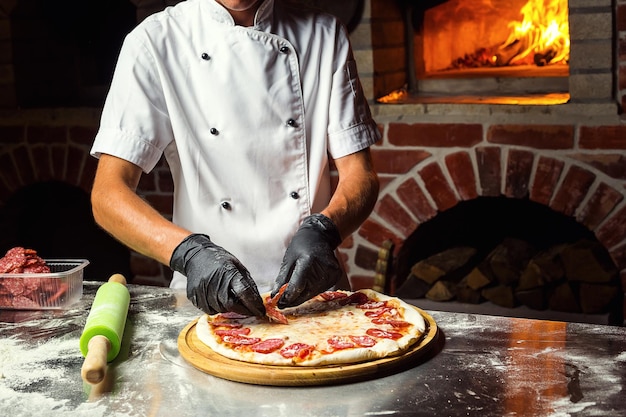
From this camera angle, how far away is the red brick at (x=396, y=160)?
3207mm

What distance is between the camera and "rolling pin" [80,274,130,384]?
148cm

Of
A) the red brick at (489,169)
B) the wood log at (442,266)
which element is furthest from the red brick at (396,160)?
the wood log at (442,266)

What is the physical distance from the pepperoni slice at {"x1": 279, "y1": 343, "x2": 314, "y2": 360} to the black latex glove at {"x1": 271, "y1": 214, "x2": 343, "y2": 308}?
182mm

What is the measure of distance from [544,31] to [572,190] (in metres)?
0.72

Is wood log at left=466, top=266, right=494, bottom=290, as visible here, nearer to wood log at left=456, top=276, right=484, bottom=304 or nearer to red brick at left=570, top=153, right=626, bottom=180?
wood log at left=456, top=276, right=484, bottom=304

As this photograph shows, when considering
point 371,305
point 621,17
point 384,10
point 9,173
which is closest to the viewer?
point 371,305

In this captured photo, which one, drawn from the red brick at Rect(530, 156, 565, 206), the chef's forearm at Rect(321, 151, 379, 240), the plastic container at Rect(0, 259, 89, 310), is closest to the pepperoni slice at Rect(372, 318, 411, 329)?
the chef's forearm at Rect(321, 151, 379, 240)

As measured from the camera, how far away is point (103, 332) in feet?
5.35

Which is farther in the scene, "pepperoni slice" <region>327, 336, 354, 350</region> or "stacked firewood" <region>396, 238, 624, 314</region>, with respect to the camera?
"stacked firewood" <region>396, 238, 624, 314</region>

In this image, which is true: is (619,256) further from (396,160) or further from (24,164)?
(24,164)

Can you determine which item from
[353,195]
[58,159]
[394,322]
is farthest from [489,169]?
[58,159]

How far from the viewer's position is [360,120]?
2.26 metres

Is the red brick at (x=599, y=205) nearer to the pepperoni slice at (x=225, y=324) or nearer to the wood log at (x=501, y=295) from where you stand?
the wood log at (x=501, y=295)

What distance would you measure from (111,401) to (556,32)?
2509mm
